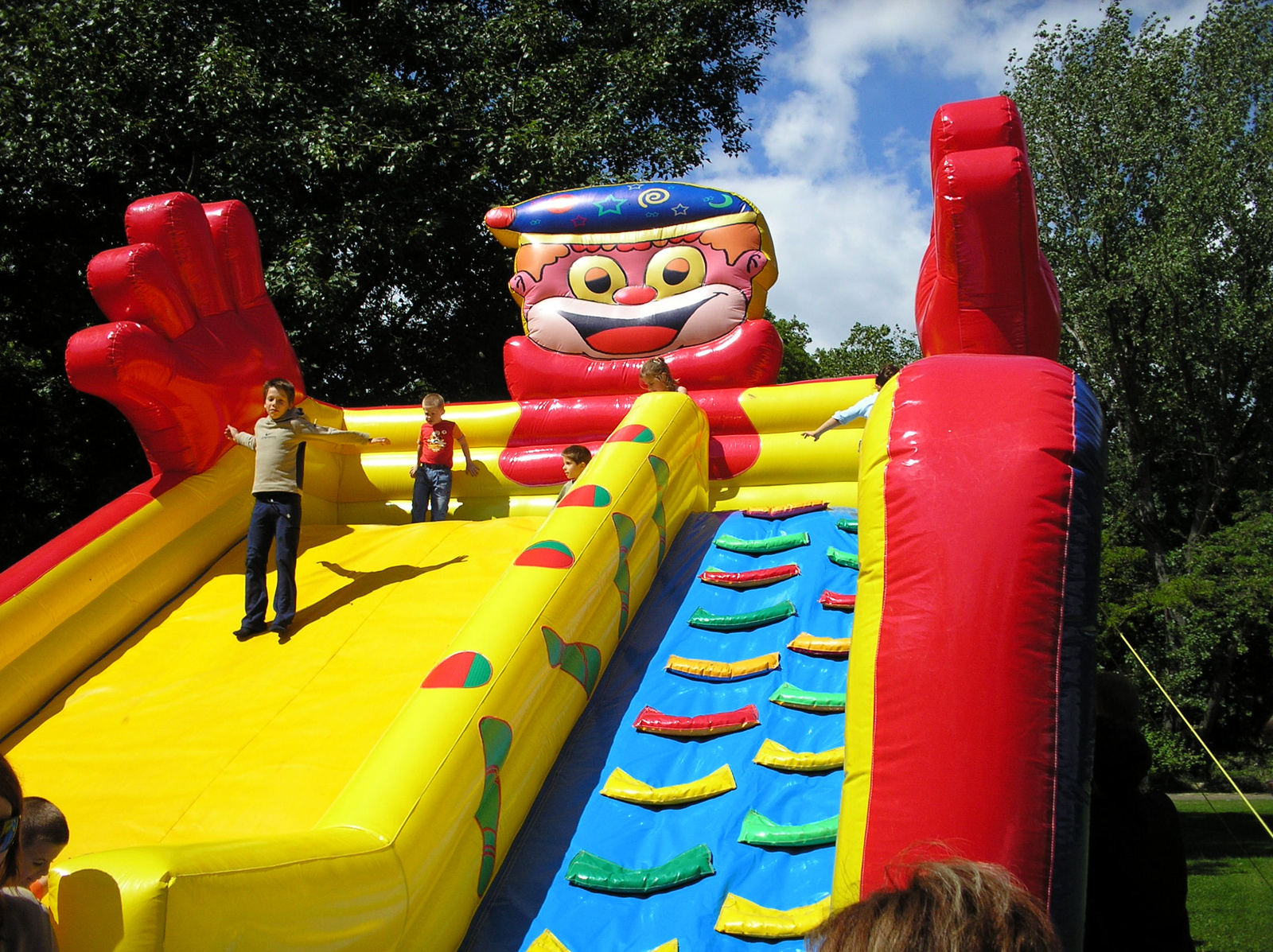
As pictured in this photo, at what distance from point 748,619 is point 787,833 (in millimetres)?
1132

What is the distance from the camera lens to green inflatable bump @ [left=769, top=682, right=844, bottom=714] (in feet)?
9.95

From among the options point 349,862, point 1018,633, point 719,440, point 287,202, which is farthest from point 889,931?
point 287,202


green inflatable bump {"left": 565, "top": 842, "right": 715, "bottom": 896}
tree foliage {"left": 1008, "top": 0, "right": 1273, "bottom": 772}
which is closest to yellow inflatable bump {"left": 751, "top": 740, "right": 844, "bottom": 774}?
green inflatable bump {"left": 565, "top": 842, "right": 715, "bottom": 896}

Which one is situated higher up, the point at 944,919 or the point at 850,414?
the point at 850,414

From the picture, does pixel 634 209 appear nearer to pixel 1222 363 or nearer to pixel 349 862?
pixel 349 862

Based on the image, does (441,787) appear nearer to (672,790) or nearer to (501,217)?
(672,790)

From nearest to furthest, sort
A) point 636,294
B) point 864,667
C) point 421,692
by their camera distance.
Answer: point 864,667 < point 421,692 < point 636,294

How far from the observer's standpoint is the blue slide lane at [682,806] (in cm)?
245

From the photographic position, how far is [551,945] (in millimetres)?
2400

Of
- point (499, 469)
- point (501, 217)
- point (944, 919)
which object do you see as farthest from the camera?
point (501, 217)

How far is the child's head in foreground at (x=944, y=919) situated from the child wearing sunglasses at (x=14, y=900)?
1050 millimetres

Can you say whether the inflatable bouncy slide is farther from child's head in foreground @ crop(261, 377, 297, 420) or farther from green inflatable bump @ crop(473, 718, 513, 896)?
child's head in foreground @ crop(261, 377, 297, 420)

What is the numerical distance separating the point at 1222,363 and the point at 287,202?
39.5ft

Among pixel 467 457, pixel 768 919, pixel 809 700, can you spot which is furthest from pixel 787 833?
pixel 467 457
